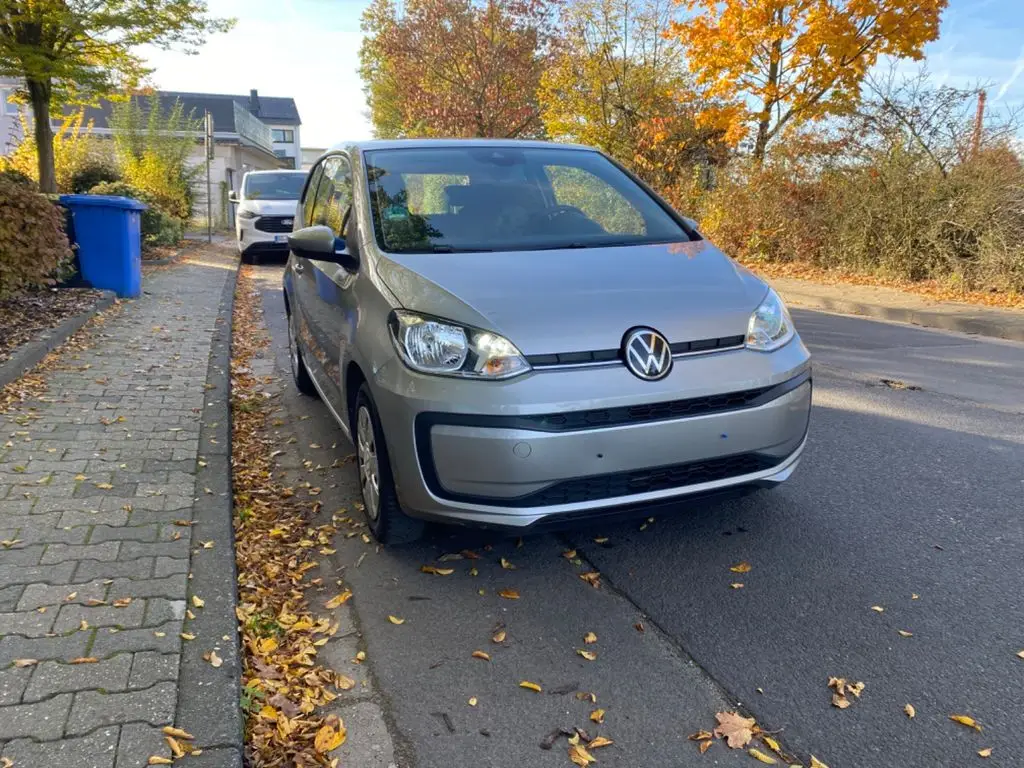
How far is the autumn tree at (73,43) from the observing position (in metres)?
11.8

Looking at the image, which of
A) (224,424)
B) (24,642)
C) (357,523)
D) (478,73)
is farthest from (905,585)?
(478,73)

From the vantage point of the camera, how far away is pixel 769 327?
326 centimetres

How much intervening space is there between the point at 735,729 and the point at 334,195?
3531mm

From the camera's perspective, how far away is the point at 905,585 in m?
3.08

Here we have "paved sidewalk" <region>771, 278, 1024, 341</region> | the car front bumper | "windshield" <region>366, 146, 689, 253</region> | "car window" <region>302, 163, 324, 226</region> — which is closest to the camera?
the car front bumper

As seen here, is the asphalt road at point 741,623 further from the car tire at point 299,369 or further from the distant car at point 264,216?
the distant car at point 264,216

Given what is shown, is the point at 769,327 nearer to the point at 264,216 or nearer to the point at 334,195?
the point at 334,195

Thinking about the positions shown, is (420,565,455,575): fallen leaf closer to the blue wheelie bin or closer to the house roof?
the blue wheelie bin

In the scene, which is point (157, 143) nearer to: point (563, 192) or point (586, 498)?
point (563, 192)

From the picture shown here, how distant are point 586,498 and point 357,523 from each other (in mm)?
1345

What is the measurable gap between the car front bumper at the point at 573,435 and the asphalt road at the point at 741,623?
0.27 metres

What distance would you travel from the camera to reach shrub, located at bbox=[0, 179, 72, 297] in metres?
7.08

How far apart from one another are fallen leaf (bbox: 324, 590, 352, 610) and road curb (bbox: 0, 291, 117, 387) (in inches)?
143

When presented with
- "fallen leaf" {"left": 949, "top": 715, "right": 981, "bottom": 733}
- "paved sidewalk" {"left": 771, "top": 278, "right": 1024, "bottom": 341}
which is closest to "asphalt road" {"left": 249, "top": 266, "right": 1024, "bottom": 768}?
"fallen leaf" {"left": 949, "top": 715, "right": 981, "bottom": 733}
